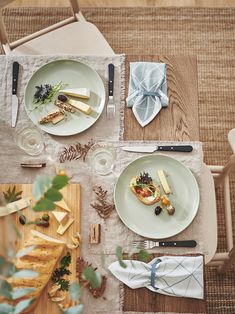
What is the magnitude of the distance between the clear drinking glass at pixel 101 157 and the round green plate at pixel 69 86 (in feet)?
0.28

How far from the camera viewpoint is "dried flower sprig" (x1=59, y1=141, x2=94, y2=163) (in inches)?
61.0

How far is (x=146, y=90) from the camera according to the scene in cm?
163

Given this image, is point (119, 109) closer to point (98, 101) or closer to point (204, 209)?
point (98, 101)

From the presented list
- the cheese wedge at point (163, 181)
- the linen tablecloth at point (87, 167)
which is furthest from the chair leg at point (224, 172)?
the cheese wedge at point (163, 181)

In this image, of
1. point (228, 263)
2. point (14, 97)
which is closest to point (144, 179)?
point (14, 97)

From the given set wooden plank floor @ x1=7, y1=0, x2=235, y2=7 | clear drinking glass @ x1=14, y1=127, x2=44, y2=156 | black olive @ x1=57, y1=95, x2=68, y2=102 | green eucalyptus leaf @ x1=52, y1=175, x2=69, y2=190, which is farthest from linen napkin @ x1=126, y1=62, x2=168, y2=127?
wooden plank floor @ x1=7, y1=0, x2=235, y2=7

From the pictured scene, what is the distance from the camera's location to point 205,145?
2.43 m

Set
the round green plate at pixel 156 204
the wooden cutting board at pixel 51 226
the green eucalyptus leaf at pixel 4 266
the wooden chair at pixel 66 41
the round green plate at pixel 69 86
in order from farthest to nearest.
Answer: the wooden chair at pixel 66 41 → the round green plate at pixel 69 86 → the round green plate at pixel 156 204 → the wooden cutting board at pixel 51 226 → the green eucalyptus leaf at pixel 4 266

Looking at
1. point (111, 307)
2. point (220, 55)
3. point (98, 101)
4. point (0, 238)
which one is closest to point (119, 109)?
point (98, 101)

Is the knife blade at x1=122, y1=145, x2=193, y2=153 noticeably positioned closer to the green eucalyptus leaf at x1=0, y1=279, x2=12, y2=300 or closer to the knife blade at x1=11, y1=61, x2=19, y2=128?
the knife blade at x1=11, y1=61, x2=19, y2=128

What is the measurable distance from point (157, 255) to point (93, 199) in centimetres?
27

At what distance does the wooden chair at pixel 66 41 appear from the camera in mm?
1996

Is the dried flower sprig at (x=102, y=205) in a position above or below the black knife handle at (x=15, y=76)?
below

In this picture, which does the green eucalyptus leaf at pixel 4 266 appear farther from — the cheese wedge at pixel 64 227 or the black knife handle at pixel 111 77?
the black knife handle at pixel 111 77
